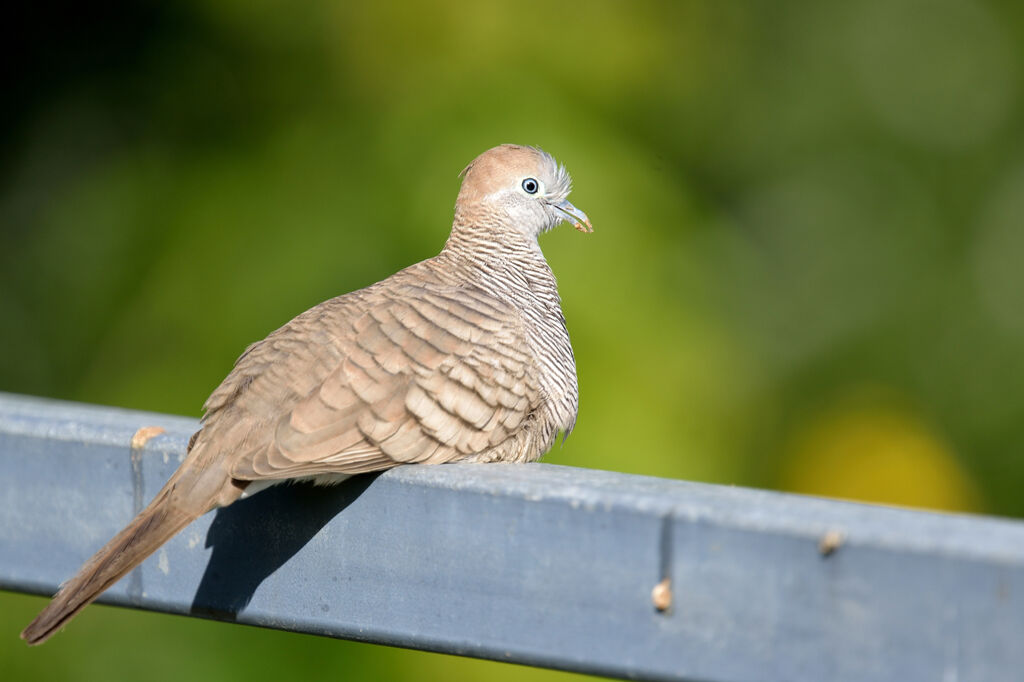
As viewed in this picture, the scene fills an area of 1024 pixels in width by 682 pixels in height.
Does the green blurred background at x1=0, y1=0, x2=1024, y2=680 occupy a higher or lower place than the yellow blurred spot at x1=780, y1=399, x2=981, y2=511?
higher

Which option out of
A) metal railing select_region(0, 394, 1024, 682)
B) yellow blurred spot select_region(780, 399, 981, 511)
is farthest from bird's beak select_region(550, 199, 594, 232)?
yellow blurred spot select_region(780, 399, 981, 511)

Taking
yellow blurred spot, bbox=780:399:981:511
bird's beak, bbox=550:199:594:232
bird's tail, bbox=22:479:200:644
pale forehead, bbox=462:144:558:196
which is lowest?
yellow blurred spot, bbox=780:399:981:511

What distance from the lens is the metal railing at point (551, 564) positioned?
150 centimetres

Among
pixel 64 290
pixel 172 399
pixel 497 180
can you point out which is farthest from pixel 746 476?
pixel 64 290

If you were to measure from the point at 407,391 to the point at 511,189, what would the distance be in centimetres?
107

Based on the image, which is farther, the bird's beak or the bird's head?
the bird's beak

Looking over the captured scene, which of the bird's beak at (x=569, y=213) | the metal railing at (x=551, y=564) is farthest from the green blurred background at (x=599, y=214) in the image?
the metal railing at (x=551, y=564)

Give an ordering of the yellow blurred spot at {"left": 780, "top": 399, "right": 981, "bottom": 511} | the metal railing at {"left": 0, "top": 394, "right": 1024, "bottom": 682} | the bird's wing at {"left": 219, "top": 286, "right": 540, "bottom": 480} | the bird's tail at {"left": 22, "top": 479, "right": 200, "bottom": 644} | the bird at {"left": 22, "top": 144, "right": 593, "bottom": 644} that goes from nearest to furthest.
Result: the metal railing at {"left": 0, "top": 394, "right": 1024, "bottom": 682} → the bird's tail at {"left": 22, "top": 479, "right": 200, "bottom": 644} → the bird at {"left": 22, "top": 144, "right": 593, "bottom": 644} → the bird's wing at {"left": 219, "top": 286, "right": 540, "bottom": 480} → the yellow blurred spot at {"left": 780, "top": 399, "right": 981, "bottom": 511}

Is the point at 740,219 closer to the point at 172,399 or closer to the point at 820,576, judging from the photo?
the point at 172,399

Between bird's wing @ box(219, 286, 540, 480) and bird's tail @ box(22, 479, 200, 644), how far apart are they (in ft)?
0.44

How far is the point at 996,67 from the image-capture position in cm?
588

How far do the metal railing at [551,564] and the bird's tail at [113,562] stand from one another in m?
0.14

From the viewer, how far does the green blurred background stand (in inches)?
166

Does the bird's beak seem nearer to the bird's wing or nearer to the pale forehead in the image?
the pale forehead
